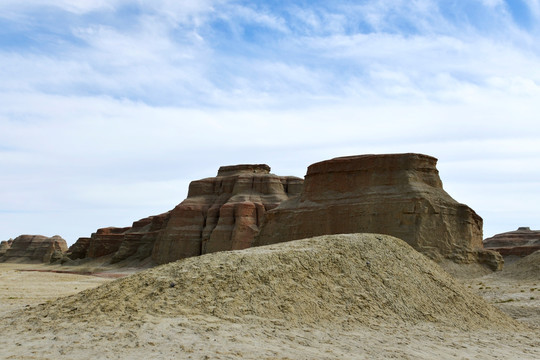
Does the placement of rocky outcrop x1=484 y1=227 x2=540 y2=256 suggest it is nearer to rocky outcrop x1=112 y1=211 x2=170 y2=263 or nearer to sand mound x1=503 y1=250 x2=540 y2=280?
sand mound x1=503 y1=250 x2=540 y2=280

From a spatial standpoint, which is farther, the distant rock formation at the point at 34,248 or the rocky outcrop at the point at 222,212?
the distant rock formation at the point at 34,248

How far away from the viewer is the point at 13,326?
1211cm

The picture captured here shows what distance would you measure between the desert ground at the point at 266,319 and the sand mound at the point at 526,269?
20944 millimetres

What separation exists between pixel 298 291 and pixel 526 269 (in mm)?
29543

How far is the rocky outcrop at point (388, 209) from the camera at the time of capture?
37.9 meters

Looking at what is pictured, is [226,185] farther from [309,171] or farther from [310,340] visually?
[310,340]

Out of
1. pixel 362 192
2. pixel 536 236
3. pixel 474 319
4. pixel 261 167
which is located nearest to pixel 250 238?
pixel 261 167

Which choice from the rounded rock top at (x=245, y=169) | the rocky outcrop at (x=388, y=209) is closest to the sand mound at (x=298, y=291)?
the rocky outcrop at (x=388, y=209)

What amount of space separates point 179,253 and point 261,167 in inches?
700

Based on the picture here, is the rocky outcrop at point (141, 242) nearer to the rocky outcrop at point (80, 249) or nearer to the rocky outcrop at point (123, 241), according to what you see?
the rocky outcrop at point (123, 241)

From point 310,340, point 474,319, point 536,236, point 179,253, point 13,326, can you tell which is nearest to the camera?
point 310,340

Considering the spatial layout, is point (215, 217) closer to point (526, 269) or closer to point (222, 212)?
point (222, 212)

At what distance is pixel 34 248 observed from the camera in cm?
10781

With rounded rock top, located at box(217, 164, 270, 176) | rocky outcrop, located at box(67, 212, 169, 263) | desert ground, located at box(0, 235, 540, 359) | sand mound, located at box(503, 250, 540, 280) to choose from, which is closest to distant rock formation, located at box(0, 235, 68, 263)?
rocky outcrop, located at box(67, 212, 169, 263)
